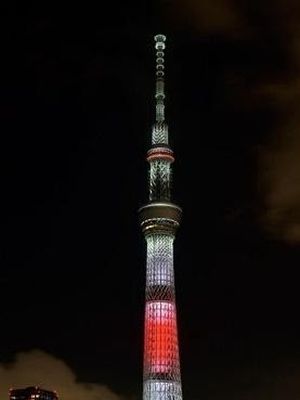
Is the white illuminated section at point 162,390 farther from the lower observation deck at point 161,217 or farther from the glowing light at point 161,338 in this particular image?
the lower observation deck at point 161,217

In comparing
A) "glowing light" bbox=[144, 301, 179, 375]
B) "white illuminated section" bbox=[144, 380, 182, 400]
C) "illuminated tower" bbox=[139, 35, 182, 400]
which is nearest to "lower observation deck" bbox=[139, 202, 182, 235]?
"illuminated tower" bbox=[139, 35, 182, 400]

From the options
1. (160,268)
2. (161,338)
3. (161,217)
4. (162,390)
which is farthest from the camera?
(161,217)

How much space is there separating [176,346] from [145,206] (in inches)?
621

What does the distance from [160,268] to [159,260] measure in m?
0.95

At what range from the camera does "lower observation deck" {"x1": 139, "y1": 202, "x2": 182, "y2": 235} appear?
313 ft

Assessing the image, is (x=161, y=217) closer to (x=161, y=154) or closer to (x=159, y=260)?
(x=159, y=260)

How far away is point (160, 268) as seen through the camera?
9438 centimetres

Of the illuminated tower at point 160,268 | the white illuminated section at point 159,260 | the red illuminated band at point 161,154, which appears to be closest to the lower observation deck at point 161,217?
the illuminated tower at point 160,268

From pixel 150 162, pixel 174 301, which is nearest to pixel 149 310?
pixel 174 301

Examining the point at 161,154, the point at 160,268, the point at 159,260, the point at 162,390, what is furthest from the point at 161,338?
the point at 161,154

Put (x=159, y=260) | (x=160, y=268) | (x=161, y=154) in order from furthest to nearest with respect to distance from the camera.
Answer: (x=161, y=154) → (x=159, y=260) → (x=160, y=268)

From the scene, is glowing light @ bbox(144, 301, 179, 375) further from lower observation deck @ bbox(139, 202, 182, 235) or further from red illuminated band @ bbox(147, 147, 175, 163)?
red illuminated band @ bbox(147, 147, 175, 163)

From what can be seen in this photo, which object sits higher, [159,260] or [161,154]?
[161,154]

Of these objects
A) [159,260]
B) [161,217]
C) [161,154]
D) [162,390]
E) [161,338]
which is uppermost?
[161,154]
